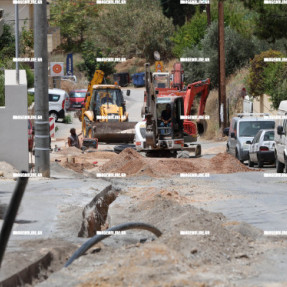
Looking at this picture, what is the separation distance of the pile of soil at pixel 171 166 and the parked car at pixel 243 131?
11.4 feet

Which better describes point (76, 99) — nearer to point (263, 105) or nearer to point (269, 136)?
point (263, 105)

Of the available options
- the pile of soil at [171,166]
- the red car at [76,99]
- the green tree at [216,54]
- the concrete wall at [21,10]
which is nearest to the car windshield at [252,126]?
the pile of soil at [171,166]

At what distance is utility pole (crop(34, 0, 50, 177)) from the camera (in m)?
18.2

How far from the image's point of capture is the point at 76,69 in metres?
82.4

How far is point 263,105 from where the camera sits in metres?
43.9

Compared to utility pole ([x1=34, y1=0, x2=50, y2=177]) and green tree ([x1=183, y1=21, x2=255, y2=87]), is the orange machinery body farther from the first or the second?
utility pole ([x1=34, y1=0, x2=50, y2=177])

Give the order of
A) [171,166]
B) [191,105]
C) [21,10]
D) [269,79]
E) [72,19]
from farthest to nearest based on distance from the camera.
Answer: [72,19] < [21,10] < [269,79] < [191,105] < [171,166]

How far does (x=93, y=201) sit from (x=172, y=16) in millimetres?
79527

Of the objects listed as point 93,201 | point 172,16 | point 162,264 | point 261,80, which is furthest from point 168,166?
point 172,16

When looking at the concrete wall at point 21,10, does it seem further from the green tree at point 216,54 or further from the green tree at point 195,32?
Answer: the green tree at point 216,54

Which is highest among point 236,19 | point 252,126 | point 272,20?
point 236,19

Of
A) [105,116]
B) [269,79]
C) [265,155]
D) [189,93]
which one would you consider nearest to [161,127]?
[189,93]

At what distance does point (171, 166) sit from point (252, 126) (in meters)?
6.91

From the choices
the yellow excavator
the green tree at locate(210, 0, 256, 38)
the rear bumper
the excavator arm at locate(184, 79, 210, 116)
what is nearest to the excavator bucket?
the yellow excavator
